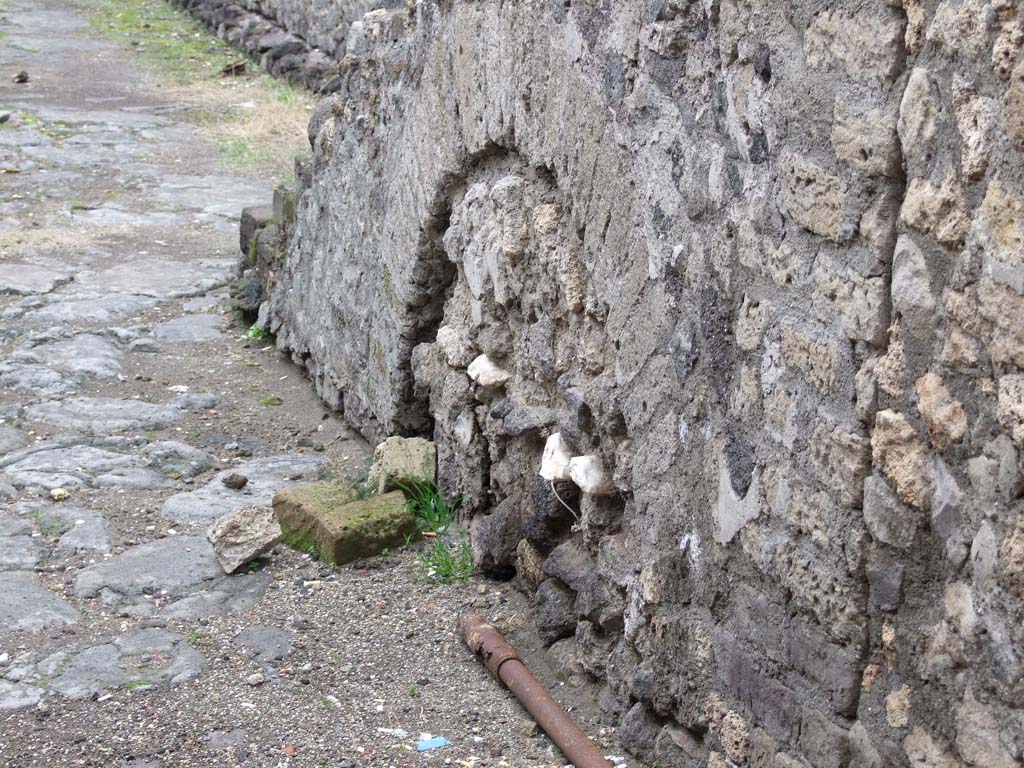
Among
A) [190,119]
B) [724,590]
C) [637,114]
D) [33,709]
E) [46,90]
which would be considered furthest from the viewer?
[46,90]

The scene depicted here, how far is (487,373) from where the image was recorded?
3592 millimetres

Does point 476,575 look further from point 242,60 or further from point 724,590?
point 242,60

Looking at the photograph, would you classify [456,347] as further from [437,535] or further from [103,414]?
[103,414]

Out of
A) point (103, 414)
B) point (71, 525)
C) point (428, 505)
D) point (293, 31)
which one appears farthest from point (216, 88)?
point (428, 505)

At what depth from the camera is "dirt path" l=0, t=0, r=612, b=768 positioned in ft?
9.41

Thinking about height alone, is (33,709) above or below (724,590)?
below

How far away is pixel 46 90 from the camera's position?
33.2ft

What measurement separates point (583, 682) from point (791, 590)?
918 millimetres

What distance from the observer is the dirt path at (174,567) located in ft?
9.41

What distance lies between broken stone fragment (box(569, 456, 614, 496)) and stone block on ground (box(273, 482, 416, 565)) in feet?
2.88

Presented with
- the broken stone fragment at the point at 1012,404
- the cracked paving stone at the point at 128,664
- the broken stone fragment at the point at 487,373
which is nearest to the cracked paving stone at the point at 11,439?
the cracked paving stone at the point at 128,664

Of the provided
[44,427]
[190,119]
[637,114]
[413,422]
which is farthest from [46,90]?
[637,114]

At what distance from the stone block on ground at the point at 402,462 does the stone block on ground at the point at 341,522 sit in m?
0.08

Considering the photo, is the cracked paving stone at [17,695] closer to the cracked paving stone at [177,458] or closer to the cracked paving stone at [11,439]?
the cracked paving stone at [177,458]
